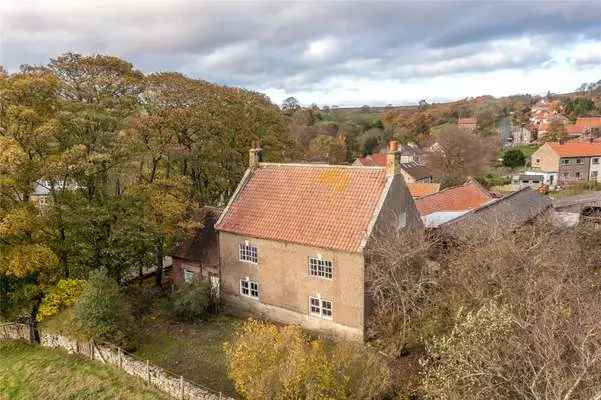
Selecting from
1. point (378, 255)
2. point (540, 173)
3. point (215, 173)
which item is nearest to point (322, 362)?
point (378, 255)

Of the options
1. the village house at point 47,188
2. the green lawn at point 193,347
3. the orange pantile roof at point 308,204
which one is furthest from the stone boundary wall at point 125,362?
the orange pantile roof at point 308,204

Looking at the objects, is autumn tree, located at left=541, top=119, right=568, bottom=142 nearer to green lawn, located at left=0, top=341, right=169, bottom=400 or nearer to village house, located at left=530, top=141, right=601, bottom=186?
village house, located at left=530, top=141, right=601, bottom=186

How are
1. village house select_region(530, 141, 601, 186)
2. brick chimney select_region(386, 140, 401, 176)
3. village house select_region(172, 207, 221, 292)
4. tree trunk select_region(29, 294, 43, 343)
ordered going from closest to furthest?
1. brick chimney select_region(386, 140, 401, 176)
2. tree trunk select_region(29, 294, 43, 343)
3. village house select_region(172, 207, 221, 292)
4. village house select_region(530, 141, 601, 186)

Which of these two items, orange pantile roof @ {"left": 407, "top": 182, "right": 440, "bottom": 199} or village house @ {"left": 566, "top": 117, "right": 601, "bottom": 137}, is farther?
village house @ {"left": 566, "top": 117, "right": 601, "bottom": 137}

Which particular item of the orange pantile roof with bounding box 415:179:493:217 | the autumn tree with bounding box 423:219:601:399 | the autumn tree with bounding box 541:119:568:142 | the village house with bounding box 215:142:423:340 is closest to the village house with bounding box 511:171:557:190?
the autumn tree with bounding box 541:119:568:142

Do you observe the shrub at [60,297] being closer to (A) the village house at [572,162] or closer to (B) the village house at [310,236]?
(B) the village house at [310,236]

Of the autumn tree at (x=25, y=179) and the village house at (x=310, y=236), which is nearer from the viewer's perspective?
the autumn tree at (x=25, y=179)
